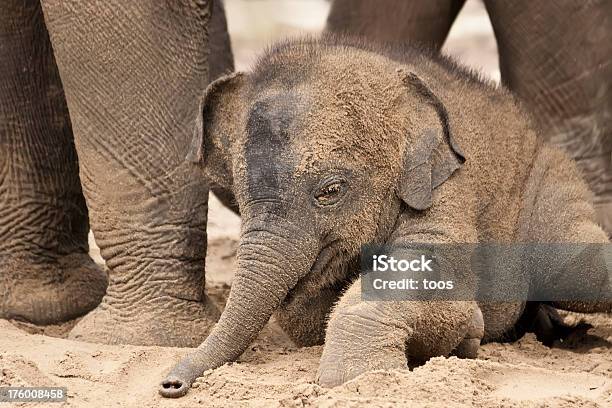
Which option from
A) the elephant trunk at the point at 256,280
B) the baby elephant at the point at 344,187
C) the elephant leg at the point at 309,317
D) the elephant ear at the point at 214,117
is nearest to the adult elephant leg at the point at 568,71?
the baby elephant at the point at 344,187

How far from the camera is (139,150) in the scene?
4875mm

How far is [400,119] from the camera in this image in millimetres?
4406

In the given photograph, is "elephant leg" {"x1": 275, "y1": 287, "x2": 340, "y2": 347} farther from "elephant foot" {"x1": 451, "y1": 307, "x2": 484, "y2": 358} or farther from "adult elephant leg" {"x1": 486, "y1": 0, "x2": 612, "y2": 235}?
"adult elephant leg" {"x1": 486, "y1": 0, "x2": 612, "y2": 235}

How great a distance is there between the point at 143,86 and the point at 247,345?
103cm

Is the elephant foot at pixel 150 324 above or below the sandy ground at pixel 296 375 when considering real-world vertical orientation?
above

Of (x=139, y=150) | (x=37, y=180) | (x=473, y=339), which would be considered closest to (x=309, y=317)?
(x=473, y=339)

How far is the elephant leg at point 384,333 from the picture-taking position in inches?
161

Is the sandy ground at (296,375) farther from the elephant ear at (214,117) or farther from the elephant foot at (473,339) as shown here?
the elephant ear at (214,117)

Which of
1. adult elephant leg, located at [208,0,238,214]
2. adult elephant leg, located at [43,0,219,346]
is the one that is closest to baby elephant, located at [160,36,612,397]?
adult elephant leg, located at [43,0,219,346]

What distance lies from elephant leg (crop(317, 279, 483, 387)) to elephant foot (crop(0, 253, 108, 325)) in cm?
148

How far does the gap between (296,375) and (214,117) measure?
32.9 inches

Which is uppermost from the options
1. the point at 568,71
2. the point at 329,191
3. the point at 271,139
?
the point at 568,71

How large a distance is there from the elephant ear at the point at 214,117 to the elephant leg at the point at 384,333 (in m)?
0.64

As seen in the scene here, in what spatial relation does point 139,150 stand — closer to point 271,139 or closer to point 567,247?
point 271,139
